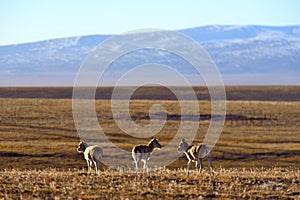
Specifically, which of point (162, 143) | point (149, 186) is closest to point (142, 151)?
point (149, 186)

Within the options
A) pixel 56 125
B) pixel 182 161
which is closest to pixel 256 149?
pixel 182 161

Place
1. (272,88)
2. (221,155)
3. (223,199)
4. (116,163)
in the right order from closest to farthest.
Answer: (223,199), (116,163), (221,155), (272,88)

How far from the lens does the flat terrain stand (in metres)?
14.8

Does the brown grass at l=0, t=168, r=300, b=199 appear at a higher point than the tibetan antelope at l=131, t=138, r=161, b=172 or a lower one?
lower

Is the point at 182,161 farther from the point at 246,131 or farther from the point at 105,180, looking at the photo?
the point at 105,180

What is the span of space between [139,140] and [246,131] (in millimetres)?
14885

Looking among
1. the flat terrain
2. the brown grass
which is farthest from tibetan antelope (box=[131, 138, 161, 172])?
the brown grass

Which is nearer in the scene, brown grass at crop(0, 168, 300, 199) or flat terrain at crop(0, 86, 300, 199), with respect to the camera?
brown grass at crop(0, 168, 300, 199)

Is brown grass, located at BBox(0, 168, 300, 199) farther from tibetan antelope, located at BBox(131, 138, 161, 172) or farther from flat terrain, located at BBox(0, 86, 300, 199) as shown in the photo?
tibetan antelope, located at BBox(131, 138, 161, 172)

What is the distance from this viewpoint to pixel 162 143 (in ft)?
172

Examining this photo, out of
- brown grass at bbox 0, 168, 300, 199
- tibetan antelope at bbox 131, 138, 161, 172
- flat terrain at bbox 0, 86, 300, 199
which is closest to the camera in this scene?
brown grass at bbox 0, 168, 300, 199

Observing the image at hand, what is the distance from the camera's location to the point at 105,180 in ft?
52.3

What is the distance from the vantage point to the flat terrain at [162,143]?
1477 centimetres

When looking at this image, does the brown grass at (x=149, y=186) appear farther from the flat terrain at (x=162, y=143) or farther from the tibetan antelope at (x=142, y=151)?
the tibetan antelope at (x=142, y=151)
